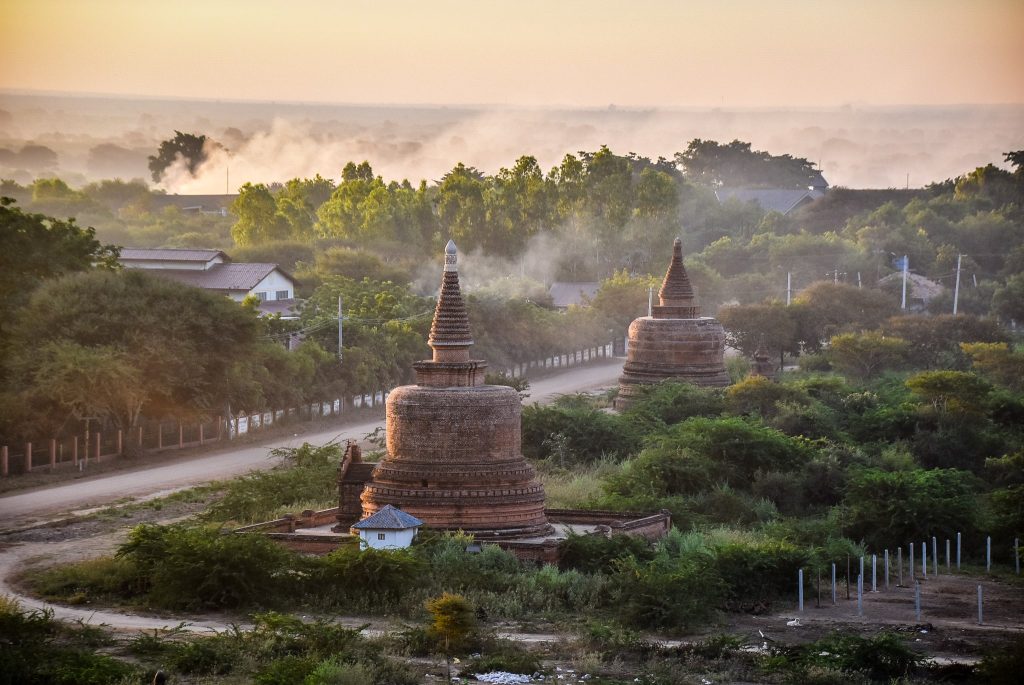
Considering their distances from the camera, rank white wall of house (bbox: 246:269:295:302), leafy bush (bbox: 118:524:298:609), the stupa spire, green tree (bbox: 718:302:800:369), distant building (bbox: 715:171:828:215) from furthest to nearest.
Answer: distant building (bbox: 715:171:828:215), green tree (bbox: 718:302:800:369), white wall of house (bbox: 246:269:295:302), the stupa spire, leafy bush (bbox: 118:524:298:609)

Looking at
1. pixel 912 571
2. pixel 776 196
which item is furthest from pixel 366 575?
pixel 776 196

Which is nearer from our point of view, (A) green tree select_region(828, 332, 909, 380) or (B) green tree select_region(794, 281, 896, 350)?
(A) green tree select_region(828, 332, 909, 380)

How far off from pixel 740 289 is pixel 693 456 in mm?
66425

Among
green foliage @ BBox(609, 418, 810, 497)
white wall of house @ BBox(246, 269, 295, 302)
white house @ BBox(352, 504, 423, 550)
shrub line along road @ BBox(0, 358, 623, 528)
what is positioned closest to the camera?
white house @ BBox(352, 504, 423, 550)

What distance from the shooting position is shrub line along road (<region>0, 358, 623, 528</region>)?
5088cm

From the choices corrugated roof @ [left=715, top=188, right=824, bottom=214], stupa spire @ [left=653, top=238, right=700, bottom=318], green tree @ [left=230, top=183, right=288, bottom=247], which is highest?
corrugated roof @ [left=715, top=188, right=824, bottom=214]

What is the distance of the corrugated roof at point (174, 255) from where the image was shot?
94188 mm

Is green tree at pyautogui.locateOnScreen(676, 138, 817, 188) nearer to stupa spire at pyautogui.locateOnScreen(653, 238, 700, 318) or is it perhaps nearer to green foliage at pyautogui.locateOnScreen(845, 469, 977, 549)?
stupa spire at pyautogui.locateOnScreen(653, 238, 700, 318)

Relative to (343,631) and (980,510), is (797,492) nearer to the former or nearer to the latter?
(980,510)

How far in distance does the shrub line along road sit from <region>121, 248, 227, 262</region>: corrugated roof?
2335cm

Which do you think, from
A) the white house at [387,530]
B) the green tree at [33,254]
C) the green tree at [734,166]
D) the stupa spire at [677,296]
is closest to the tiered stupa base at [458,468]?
the white house at [387,530]

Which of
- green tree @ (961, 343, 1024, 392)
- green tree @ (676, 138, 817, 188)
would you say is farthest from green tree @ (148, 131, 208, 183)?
green tree @ (961, 343, 1024, 392)

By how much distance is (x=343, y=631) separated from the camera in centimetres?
3378

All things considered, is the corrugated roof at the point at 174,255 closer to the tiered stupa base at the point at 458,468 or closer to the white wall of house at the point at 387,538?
the tiered stupa base at the point at 458,468
